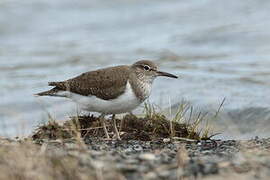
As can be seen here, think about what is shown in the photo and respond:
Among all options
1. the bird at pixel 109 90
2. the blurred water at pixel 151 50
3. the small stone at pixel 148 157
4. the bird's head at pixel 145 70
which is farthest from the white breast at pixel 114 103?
the blurred water at pixel 151 50

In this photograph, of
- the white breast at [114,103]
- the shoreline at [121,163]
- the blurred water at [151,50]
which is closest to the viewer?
the shoreline at [121,163]

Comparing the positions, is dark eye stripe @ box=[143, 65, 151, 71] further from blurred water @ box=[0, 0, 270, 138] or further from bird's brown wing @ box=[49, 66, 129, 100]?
blurred water @ box=[0, 0, 270, 138]

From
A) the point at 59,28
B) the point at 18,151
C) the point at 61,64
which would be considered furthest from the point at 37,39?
the point at 18,151

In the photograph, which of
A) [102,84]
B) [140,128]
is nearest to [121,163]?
[102,84]

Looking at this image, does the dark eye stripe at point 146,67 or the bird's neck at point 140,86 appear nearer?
the bird's neck at point 140,86

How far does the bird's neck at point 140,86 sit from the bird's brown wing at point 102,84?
112 millimetres

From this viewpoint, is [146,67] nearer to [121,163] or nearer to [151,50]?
[121,163]

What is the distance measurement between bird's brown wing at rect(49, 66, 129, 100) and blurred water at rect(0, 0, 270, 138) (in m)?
2.69

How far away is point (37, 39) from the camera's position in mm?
24312

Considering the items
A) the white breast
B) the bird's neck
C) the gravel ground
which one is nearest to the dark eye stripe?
the bird's neck

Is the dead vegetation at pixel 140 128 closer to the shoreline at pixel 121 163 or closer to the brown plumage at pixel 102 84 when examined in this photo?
the brown plumage at pixel 102 84

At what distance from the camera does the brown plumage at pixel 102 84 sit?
32.2 feet

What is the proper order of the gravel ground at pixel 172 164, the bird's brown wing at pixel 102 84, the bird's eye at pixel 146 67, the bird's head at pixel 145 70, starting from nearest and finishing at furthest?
the gravel ground at pixel 172 164, the bird's brown wing at pixel 102 84, the bird's head at pixel 145 70, the bird's eye at pixel 146 67

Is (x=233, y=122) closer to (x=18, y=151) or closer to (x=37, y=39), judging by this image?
(x=18, y=151)
